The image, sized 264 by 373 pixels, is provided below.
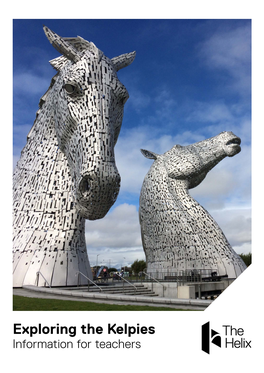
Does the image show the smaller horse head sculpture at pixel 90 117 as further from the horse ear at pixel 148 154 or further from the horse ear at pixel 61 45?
the horse ear at pixel 148 154

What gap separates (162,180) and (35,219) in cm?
1190

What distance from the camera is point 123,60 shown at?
618 centimetres

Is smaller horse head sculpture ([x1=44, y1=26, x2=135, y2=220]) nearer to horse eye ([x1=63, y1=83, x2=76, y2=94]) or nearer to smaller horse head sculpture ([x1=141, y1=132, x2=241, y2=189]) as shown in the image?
horse eye ([x1=63, y1=83, x2=76, y2=94])

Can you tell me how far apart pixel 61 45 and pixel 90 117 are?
1.41 metres

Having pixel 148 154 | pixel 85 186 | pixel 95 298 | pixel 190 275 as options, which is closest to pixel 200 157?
pixel 148 154

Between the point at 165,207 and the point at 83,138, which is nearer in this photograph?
the point at 83,138

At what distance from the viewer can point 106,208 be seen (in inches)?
207

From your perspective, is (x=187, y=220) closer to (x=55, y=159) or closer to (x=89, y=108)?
(x=55, y=159)

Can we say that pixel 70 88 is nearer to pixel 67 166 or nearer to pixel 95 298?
pixel 67 166

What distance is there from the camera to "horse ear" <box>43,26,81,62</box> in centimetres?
537

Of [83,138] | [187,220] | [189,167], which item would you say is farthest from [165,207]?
[83,138]
